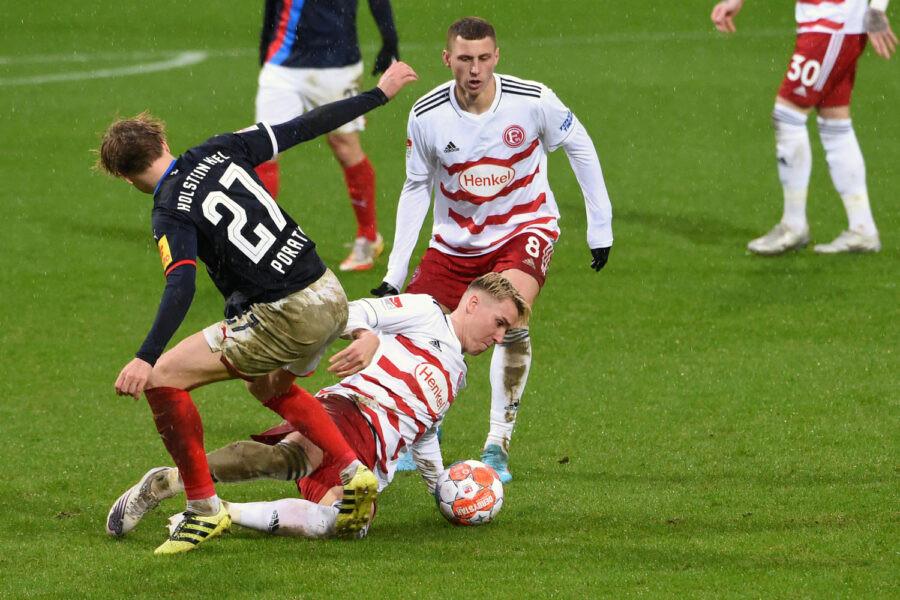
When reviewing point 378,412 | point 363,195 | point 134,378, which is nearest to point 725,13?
point 363,195

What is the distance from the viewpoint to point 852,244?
9500 millimetres

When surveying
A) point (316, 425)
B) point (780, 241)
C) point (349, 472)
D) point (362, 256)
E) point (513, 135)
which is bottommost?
point (362, 256)

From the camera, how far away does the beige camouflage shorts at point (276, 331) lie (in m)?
4.70

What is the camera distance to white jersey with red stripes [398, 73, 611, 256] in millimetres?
5996

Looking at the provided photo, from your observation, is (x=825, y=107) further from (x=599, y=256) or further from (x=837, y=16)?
(x=599, y=256)

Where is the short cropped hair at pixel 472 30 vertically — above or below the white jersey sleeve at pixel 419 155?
above

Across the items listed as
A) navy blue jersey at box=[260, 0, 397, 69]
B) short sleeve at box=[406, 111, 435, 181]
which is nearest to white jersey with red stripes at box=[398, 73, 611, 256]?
short sleeve at box=[406, 111, 435, 181]

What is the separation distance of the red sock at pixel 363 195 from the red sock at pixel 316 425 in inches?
185

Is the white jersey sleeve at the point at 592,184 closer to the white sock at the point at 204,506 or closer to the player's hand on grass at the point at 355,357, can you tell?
the player's hand on grass at the point at 355,357

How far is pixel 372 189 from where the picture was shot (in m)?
9.50

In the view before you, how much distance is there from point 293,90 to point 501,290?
4659 mm

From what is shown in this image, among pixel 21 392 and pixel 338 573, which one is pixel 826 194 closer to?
pixel 21 392

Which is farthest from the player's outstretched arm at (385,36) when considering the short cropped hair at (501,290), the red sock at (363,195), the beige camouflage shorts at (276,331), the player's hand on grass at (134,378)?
the player's hand on grass at (134,378)

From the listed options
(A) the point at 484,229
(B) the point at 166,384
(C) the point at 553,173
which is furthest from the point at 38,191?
(B) the point at 166,384
